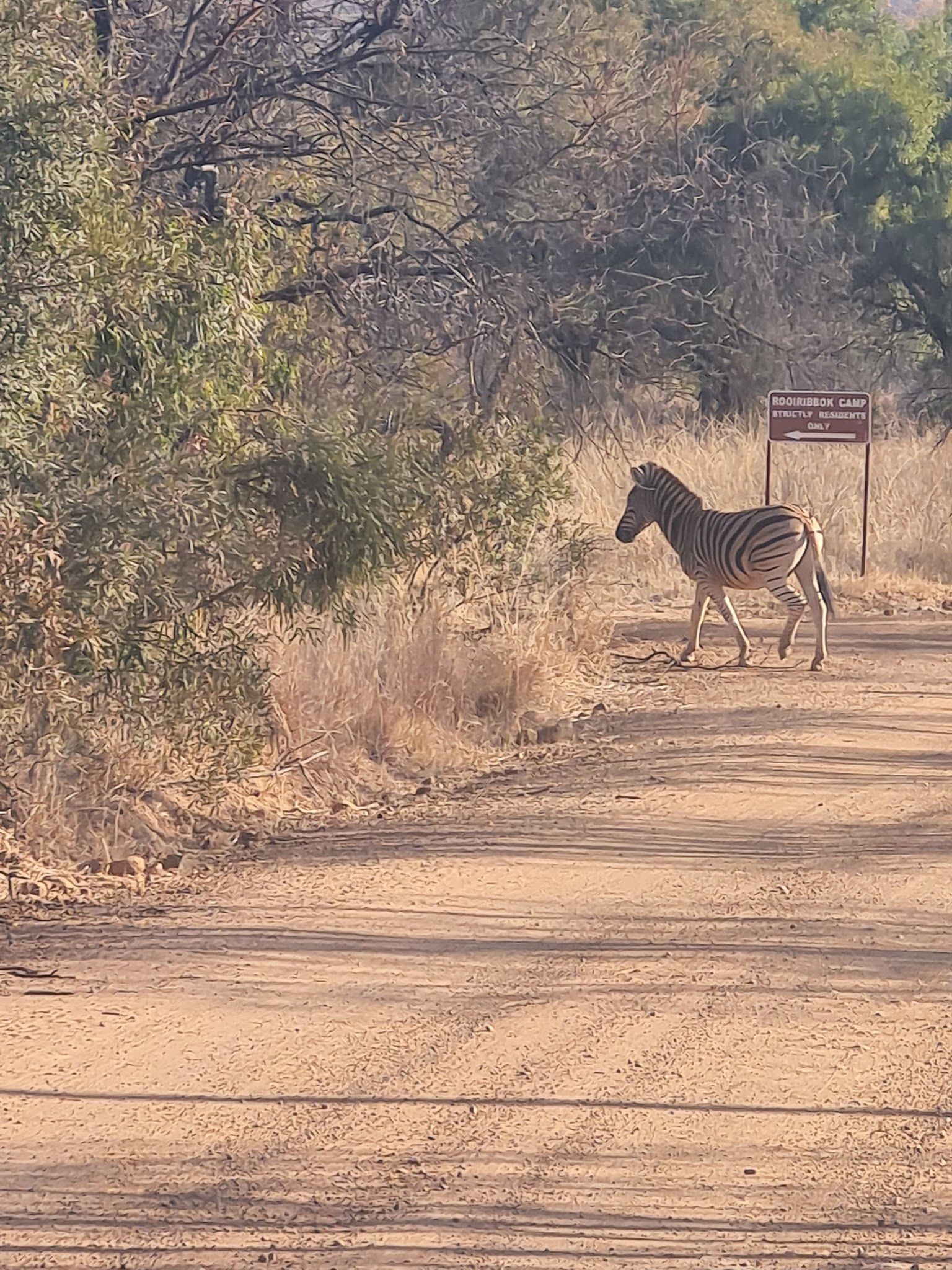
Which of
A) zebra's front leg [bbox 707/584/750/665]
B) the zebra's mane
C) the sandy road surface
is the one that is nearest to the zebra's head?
the zebra's mane

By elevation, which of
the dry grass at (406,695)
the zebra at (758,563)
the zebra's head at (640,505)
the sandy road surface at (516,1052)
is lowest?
the sandy road surface at (516,1052)

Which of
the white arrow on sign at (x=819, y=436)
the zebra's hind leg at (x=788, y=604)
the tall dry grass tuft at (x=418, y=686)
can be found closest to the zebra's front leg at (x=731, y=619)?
the zebra's hind leg at (x=788, y=604)

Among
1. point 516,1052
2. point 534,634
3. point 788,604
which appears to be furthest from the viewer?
point 788,604

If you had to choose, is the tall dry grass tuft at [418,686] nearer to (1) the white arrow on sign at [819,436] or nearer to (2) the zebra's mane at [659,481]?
(2) the zebra's mane at [659,481]

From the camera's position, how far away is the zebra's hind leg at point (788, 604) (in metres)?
13.9

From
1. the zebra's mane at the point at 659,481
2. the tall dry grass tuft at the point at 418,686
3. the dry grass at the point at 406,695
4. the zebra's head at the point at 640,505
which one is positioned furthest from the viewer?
the zebra's head at the point at 640,505

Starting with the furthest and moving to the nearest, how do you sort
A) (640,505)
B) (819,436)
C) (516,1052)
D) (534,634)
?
1. (819,436)
2. (640,505)
3. (534,634)
4. (516,1052)

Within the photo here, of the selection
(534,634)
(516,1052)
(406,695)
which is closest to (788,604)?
(534,634)

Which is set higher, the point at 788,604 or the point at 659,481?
the point at 659,481

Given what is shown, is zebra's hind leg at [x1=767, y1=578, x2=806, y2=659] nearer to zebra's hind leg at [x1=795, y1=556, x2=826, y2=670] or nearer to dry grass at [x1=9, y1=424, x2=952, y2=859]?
zebra's hind leg at [x1=795, y1=556, x2=826, y2=670]

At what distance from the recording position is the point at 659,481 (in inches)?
603

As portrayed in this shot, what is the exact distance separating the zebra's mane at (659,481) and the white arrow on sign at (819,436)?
9.79ft

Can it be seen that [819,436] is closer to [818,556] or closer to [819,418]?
[819,418]

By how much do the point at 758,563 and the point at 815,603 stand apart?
547 millimetres
